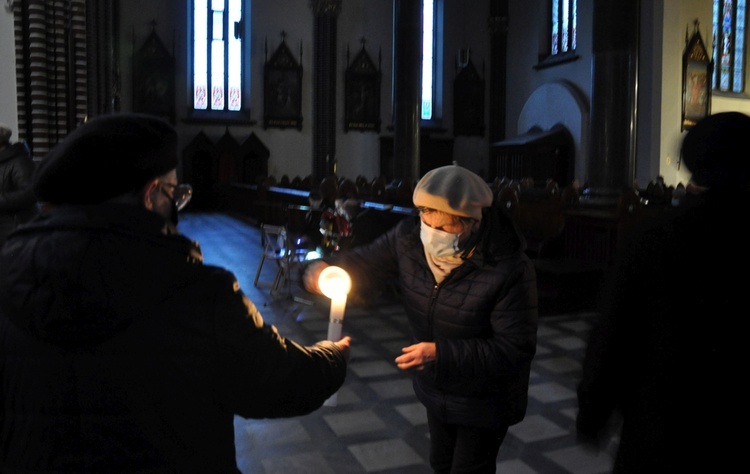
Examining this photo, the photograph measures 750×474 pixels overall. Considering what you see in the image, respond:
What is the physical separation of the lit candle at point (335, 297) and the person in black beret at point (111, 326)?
315 mm

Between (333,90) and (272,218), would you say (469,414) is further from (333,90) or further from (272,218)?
(333,90)

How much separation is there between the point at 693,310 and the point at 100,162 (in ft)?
4.36

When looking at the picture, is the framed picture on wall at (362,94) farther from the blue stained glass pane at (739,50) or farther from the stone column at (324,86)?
the blue stained glass pane at (739,50)

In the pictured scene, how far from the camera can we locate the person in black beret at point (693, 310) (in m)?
1.54

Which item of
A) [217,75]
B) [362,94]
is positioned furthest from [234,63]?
[362,94]

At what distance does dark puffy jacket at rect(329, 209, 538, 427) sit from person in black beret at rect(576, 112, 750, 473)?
497 mm

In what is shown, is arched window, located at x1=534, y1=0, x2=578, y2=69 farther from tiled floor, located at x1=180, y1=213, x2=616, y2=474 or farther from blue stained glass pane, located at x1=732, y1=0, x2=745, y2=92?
tiled floor, located at x1=180, y1=213, x2=616, y2=474

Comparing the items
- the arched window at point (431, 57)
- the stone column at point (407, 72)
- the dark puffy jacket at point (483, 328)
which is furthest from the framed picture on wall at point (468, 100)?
the dark puffy jacket at point (483, 328)

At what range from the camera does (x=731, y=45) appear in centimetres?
2108

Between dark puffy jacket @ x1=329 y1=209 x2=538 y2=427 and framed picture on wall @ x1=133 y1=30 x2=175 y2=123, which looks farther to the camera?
framed picture on wall @ x1=133 y1=30 x2=175 y2=123

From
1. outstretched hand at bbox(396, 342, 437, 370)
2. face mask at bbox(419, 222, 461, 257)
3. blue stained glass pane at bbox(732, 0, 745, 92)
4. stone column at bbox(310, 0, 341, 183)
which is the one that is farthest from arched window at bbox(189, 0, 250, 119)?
outstretched hand at bbox(396, 342, 437, 370)

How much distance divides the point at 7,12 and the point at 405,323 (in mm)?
8073

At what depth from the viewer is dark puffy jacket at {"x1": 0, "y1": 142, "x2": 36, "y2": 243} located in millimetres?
5473

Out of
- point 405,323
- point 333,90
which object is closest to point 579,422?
point 405,323
